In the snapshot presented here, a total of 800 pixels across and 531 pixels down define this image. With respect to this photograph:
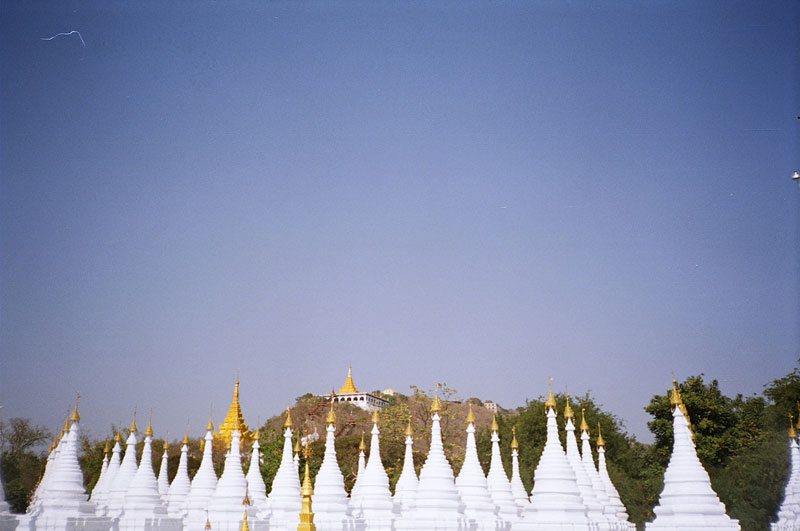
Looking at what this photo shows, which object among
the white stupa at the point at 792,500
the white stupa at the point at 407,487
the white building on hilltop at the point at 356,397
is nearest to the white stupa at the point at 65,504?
the white stupa at the point at 407,487

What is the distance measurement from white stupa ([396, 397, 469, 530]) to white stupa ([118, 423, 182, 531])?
879 centimetres

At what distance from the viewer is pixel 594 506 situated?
2616 cm

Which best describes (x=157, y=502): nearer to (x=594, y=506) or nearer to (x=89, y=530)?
(x=89, y=530)

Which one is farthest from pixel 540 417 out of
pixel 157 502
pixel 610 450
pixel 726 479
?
pixel 157 502

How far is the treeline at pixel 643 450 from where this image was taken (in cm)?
3550

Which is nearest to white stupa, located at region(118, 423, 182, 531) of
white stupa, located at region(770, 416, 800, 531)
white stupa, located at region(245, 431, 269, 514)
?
white stupa, located at region(245, 431, 269, 514)

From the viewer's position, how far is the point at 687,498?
21047 millimetres

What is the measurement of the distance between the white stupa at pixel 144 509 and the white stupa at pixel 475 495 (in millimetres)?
10961

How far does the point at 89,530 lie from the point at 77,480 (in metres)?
1.88

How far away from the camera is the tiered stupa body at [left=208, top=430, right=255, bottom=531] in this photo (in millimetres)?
25234

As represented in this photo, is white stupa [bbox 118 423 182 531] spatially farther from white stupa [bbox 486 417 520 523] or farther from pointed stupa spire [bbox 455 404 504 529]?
white stupa [bbox 486 417 520 523]

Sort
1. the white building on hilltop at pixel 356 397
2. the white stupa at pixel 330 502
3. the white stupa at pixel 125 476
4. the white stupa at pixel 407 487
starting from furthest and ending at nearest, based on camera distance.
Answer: the white building on hilltop at pixel 356 397
the white stupa at pixel 125 476
the white stupa at pixel 407 487
the white stupa at pixel 330 502

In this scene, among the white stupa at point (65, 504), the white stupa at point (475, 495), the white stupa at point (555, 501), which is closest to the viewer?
the white stupa at point (555, 501)

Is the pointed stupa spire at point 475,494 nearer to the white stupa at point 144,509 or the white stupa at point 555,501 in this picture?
the white stupa at point 555,501
